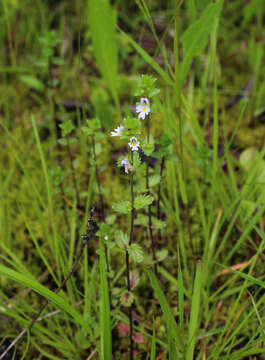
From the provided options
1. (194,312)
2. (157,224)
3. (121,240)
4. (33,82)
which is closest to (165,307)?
→ (194,312)

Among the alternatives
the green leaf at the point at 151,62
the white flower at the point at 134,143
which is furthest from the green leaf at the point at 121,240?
the green leaf at the point at 151,62

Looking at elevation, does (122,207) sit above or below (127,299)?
above

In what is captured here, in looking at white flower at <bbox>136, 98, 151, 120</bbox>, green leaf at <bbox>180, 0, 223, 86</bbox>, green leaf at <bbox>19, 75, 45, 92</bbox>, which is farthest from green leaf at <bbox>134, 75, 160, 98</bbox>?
green leaf at <bbox>19, 75, 45, 92</bbox>

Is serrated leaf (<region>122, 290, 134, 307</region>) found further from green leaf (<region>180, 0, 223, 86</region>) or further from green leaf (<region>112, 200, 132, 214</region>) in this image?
green leaf (<region>180, 0, 223, 86</region>)

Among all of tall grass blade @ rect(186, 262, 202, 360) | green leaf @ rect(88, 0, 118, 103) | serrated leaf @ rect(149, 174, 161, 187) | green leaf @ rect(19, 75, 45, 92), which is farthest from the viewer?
green leaf @ rect(19, 75, 45, 92)

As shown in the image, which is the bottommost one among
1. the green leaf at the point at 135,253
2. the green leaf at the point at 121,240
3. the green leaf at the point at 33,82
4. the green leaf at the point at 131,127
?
the green leaf at the point at 135,253

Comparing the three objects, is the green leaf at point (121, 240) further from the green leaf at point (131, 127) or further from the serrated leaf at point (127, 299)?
the green leaf at point (131, 127)

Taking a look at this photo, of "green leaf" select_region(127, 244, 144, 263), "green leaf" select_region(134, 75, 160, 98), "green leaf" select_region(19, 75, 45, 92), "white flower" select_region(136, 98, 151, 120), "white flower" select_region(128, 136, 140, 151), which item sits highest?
"green leaf" select_region(19, 75, 45, 92)

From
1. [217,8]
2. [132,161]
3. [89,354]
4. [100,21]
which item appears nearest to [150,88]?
[132,161]

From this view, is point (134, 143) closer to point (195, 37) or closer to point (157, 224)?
point (157, 224)
